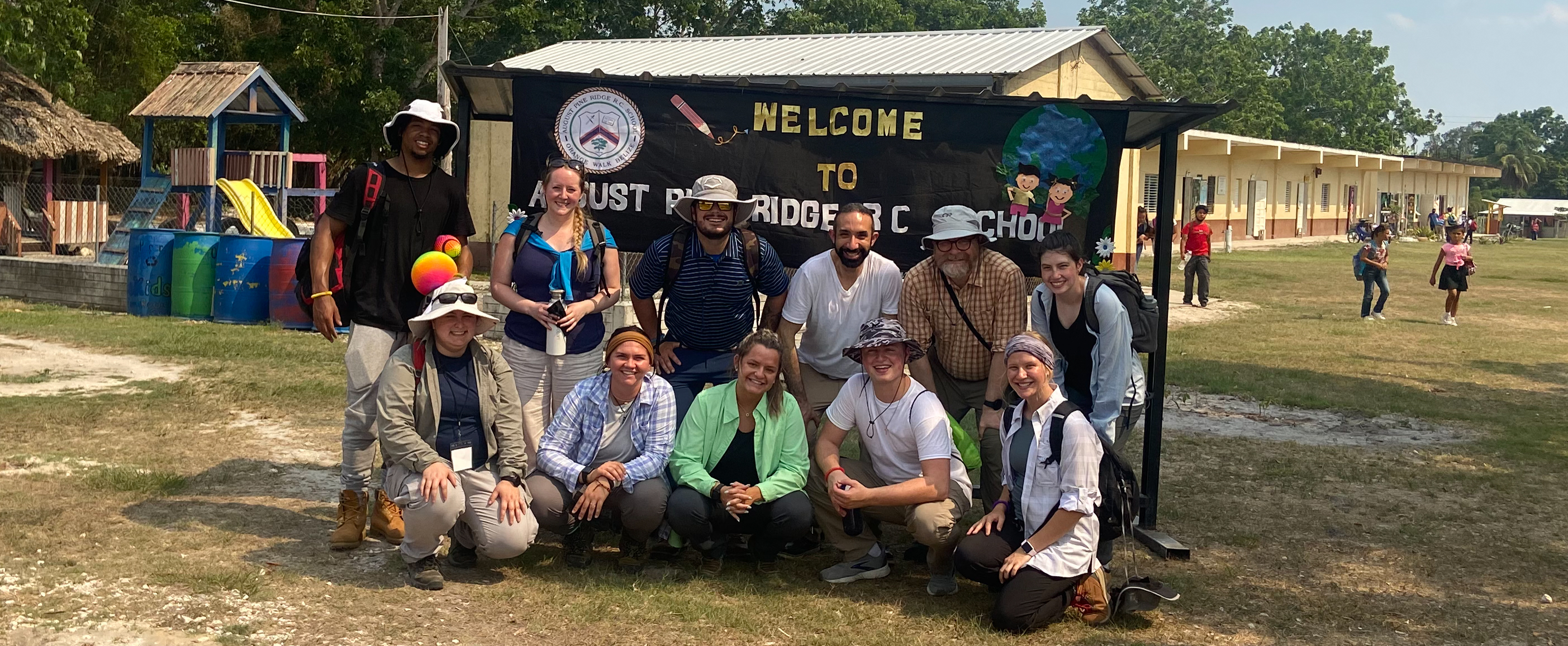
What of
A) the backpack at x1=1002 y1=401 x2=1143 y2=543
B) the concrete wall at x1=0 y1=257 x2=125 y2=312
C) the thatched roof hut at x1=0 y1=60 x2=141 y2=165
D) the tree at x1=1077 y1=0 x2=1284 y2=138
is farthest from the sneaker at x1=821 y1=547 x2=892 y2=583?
the tree at x1=1077 y1=0 x2=1284 y2=138

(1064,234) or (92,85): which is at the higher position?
(92,85)

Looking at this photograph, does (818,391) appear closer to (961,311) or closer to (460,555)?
(961,311)

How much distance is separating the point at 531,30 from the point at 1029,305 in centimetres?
2752

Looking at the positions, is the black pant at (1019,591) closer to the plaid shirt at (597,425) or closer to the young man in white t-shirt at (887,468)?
the young man in white t-shirt at (887,468)

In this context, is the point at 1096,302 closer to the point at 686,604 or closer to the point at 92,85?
the point at 686,604

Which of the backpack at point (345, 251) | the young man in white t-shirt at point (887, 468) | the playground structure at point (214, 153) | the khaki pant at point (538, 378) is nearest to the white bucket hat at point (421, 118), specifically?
the backpack at point (345, 251)

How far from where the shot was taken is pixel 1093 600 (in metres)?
4.92

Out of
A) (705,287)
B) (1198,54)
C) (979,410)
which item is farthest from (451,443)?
(1198,54)

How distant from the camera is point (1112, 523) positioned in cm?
508

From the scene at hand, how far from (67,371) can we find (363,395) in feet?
18.1

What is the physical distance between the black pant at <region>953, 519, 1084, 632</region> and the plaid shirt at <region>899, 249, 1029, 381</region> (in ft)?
3.44

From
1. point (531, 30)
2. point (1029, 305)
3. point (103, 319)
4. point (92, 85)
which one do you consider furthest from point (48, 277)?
point (531, 30)

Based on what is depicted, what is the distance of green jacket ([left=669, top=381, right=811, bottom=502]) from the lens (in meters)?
5.32

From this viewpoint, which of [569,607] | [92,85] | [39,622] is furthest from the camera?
[92,85]
